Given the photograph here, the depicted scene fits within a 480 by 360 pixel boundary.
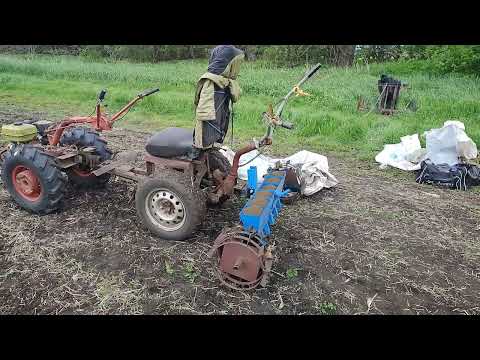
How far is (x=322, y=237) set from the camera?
408 cm

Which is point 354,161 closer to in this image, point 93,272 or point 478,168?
point 478,168

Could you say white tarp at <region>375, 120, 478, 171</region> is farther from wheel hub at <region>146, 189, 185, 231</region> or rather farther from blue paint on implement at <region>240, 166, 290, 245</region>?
wheel hub at <region>146, 189, 185, 231</region>

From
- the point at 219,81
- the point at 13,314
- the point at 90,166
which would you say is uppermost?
the point at 219,81

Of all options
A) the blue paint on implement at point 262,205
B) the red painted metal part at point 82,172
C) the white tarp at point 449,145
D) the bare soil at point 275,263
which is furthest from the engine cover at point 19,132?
the white tarp at point 449,145

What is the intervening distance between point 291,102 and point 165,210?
711 centimetres

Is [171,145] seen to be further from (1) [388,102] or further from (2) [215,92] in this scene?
(1) [388,102]

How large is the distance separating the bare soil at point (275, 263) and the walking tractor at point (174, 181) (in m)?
0.19

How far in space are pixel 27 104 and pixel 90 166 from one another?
7357 mm

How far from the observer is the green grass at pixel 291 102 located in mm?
7832

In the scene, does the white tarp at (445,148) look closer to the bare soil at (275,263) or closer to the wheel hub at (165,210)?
the bare soil at (275,263)

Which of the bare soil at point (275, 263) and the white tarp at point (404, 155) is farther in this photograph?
the white tarp at point (404, 155)

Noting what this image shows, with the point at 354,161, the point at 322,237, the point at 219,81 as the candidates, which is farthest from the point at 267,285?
the point at 354,161

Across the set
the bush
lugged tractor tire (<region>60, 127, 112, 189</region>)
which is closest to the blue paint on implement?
lugged tractor tire (<region>60, 127, 112, 189</region>)

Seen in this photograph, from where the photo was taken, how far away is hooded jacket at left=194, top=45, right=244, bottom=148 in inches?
132
